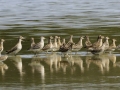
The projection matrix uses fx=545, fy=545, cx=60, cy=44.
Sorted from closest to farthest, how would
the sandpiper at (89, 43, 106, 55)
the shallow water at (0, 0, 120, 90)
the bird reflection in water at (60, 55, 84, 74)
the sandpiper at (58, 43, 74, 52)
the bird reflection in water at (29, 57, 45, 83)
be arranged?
1. the shallow water at (0, 0, 120, 90)
2. the bird reflection in water at (29, 57, 45, 83)
3. the bird reflection in water at (60, 55, 84, 74)
4. the sandpiper at (89, 43, 106, 55)
5. the sandpiper at (58, 43, 74, 52)

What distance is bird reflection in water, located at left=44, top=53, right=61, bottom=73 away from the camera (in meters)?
20.0

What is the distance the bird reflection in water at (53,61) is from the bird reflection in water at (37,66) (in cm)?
33

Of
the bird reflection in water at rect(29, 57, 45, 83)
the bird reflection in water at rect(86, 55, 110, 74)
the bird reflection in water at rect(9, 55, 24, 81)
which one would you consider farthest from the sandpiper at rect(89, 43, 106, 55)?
the bird reflection in water at rect(9, 55, 24, 81)

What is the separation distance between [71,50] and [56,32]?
25.4ft

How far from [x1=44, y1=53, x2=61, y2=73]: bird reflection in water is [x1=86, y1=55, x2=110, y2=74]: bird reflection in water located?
3.86ft

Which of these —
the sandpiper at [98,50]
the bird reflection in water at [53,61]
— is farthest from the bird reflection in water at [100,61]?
the bird reflection in water at [53,61]

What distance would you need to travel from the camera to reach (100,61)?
21312 millimetres

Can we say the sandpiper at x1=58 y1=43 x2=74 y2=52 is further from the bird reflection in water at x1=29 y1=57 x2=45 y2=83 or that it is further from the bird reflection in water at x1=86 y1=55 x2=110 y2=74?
the bird reflection in water at x1=29 y1=57 x2=45 y2=83

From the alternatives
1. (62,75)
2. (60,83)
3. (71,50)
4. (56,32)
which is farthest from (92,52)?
(56,32)

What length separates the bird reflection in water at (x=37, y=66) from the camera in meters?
19.1

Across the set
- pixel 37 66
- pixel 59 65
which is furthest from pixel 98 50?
pixel 37 66

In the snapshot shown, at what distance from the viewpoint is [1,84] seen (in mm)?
17031

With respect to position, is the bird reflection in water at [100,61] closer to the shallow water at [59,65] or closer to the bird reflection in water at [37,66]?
the shallow water at [59,65]

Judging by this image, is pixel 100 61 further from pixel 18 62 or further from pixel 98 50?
pixel 18 62
